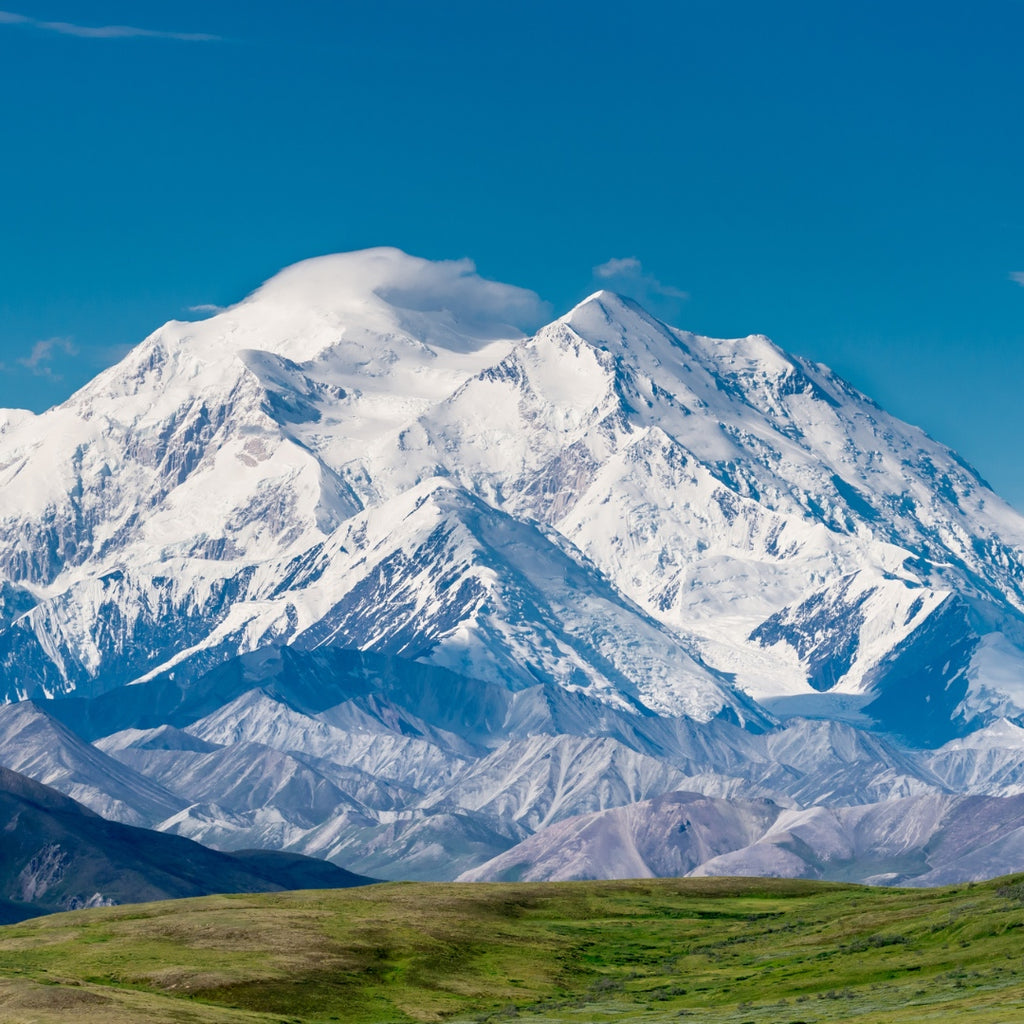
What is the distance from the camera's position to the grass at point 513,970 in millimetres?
140500

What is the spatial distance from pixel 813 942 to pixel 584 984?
2079 cm

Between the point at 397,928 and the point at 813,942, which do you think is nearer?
the point at 813,942

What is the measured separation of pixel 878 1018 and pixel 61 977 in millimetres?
67472

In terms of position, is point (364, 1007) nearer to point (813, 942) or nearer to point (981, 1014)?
point (813, 942)

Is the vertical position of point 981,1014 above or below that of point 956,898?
below

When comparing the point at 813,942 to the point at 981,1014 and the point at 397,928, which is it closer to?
the point at 397,928

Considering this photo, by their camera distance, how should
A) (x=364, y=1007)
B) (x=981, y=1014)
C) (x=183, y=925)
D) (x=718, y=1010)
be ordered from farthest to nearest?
(x=183, y=925) → (x=364, y=1007) → (x=718, y=1010) → (x=981, y=1014)

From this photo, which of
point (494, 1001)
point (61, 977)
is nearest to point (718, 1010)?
point (494, 1001)

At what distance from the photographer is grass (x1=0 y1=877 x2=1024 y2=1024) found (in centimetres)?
14050

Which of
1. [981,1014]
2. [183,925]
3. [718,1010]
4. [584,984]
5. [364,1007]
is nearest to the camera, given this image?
[981,1014]

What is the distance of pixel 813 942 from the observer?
17938 centimetres

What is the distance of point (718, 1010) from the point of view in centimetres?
14688

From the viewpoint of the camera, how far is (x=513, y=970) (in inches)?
7037

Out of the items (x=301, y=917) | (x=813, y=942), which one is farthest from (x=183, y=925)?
(x=813, y=942)
